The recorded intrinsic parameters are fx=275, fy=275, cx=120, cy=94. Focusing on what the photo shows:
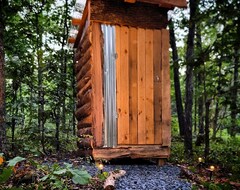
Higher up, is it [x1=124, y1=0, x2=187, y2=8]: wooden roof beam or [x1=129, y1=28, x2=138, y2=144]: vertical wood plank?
[x1=124, y1=0, x2=187, y2=8]: wooden roof beam

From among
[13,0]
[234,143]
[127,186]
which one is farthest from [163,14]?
[234,143]

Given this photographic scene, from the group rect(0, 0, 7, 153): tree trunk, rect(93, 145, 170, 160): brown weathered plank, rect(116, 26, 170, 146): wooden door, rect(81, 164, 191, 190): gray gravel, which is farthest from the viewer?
rect(116, 26, 170, 146): wooden door

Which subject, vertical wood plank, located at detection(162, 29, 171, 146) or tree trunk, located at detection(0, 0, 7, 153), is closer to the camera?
tree trunk, located at detection(0, 0, 7, 153)

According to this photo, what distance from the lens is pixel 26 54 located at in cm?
772

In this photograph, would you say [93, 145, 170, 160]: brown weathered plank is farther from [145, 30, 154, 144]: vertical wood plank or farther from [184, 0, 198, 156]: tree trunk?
[184, 0, 198, 156]: tree trunk

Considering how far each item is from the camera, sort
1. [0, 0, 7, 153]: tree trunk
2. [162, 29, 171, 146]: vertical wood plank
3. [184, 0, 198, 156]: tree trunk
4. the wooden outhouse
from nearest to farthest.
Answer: [0, 0, 7, 153]: tree trunk
the wooden outhouse
[162, 29, 171, 146]: vertical wood plank
[184, 0, 198, 156]: tree trunk

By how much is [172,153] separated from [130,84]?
279cm

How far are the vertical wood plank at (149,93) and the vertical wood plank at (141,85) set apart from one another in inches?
2.9

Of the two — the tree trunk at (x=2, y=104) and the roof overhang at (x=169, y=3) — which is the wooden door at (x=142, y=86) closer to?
the roof overhang at (x=169, y=3)

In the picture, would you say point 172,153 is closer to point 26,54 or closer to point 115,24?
point 115,24

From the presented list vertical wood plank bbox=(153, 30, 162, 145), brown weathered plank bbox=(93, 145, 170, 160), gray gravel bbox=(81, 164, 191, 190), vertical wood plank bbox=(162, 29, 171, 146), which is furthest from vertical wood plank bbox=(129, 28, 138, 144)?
gray gravel bbox=(81, 164, 191, 190)

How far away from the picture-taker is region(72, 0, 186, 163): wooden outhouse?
231 inches

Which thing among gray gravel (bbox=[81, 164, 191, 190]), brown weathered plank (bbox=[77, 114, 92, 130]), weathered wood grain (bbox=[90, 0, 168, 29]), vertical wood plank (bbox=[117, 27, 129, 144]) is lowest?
gray gravel (bbox=[81, 164, 191, 190])

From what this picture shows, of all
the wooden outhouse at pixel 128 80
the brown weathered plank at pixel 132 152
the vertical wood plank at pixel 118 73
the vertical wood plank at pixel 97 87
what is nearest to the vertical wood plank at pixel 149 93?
the wooden outhouse at pixel 128 80
